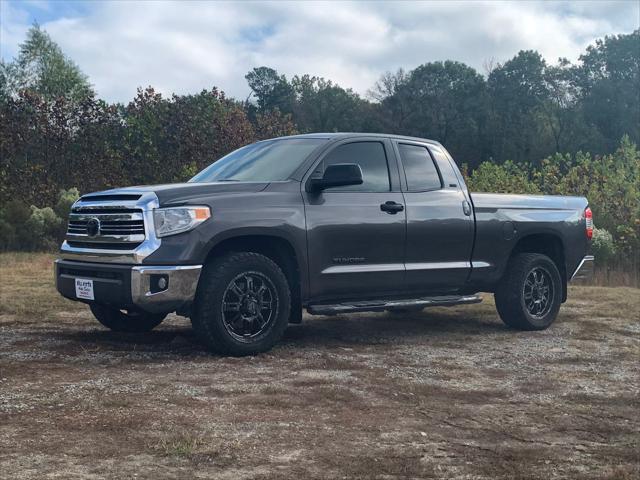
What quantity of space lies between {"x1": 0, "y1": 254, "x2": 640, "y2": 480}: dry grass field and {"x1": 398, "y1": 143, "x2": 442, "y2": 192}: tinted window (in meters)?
1.52

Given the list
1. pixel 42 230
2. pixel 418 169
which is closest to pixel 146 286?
pixel 418 169

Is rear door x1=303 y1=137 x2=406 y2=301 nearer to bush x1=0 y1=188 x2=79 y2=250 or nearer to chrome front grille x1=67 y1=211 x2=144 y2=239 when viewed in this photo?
chrome front grille x1=67 y1=211 x2=144 y2=239

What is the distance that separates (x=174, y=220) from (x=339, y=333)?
2.50 metres

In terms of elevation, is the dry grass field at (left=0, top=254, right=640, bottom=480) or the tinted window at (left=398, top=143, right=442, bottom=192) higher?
the tinted window at (left=398, top=143, right=442, bottom=192)

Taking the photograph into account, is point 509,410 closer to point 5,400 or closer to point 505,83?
point 5,400

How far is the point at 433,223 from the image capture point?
7812mm

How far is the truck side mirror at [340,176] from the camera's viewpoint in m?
6.92

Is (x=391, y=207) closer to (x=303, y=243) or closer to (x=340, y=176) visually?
(x=340, y=176)

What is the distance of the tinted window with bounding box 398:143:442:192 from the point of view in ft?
26.0

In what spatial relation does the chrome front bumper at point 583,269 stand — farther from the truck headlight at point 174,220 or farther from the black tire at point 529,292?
the truck headlight at point 174,220

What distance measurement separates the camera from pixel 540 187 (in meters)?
19.8

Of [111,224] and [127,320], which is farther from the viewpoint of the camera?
[127,320]

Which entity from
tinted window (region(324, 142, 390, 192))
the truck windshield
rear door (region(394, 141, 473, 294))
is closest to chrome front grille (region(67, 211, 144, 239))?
the truck windshield

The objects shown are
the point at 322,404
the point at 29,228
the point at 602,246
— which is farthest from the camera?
the point at 29,228
